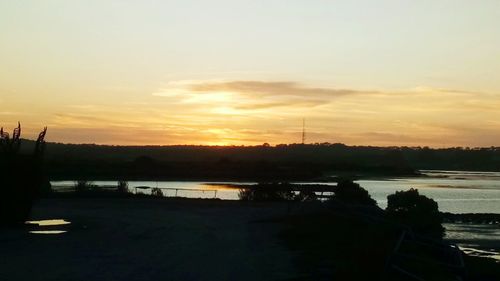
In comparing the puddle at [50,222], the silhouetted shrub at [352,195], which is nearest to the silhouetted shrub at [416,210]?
the silhouetted shrub at [352,195]

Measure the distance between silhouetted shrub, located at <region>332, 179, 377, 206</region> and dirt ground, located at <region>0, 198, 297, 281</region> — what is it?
18.5ft

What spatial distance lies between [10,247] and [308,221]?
12550mm

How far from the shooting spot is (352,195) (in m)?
44.2

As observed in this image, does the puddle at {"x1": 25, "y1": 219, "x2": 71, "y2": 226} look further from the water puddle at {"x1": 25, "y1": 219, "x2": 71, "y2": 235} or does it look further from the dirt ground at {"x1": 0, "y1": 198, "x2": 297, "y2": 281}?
the dirt ground at {"x1": 0, "y1": 198, "x2": 297, "y2": 281}

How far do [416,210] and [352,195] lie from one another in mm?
5681

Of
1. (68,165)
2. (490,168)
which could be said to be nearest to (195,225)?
(68,165)

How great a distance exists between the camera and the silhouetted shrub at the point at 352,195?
139 ft

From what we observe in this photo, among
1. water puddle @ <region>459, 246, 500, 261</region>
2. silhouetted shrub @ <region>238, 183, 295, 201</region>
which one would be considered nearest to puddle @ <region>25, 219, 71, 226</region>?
water puddle @ <region>459, 246, 500, 261</region>

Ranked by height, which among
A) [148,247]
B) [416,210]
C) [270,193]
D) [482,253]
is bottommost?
[482,253]

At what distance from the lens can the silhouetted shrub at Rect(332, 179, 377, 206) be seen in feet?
139

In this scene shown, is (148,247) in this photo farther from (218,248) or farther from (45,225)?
(45,225)

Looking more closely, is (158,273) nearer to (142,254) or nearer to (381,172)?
(142,254)

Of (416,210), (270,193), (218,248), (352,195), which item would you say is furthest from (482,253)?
(270,193)

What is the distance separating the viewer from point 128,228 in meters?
30.0
